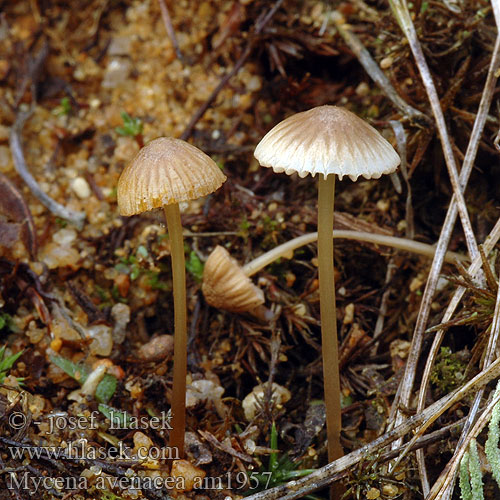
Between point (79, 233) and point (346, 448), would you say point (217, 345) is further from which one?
point (79, 233)

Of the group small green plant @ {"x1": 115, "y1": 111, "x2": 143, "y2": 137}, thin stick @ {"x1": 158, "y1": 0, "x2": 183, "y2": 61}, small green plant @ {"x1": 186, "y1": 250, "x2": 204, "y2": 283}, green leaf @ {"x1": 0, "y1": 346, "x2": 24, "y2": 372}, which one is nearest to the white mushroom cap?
small green plant @ {"x1": 186, "y1": 250, "x2": 204, "y2": 283}

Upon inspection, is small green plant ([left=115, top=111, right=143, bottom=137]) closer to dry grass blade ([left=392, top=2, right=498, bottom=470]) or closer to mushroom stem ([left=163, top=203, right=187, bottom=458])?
mushroom stem ([left=163, top=203, right=187, bottom=458])

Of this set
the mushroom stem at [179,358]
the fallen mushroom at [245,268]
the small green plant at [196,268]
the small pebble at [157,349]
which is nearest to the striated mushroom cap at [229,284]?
the fallen mushroom at [245,268]

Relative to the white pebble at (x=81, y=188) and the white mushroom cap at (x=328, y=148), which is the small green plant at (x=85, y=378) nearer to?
the white pebble at (x=81, y=188)

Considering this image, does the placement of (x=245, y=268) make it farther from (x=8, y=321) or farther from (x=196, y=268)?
(x=8, y=321)

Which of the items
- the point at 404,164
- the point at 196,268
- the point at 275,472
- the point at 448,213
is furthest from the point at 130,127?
the point at 275,472

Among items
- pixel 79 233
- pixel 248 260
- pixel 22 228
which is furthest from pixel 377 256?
pixel 22 228

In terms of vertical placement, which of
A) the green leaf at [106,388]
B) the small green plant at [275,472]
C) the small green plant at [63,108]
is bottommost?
the small green plant at [275,472]
